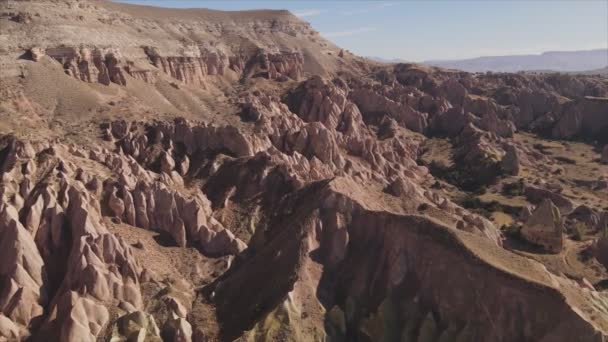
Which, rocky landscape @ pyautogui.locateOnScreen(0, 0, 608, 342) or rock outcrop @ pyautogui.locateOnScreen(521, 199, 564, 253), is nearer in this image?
rocky landscape @ pyautogui.locateOnScreen(0, 0, 608, 342)

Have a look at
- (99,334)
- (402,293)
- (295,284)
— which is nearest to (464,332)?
(402,293)

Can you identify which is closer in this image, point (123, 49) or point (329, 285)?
point (329, 285)

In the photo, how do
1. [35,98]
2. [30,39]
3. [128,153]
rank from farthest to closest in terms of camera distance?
[30,39] < [35,98] < [128,153]

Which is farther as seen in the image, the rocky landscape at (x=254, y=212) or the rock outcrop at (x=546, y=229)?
Result: the rock outcrop at (x=546, y=229)

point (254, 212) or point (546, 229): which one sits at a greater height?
point (546, 229)

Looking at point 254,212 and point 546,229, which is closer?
point 254,212

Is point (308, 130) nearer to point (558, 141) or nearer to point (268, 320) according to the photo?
point (268, 320)

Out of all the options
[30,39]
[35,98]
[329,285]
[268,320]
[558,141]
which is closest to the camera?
[268,320]

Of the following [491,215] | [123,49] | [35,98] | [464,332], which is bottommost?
[491,215]
